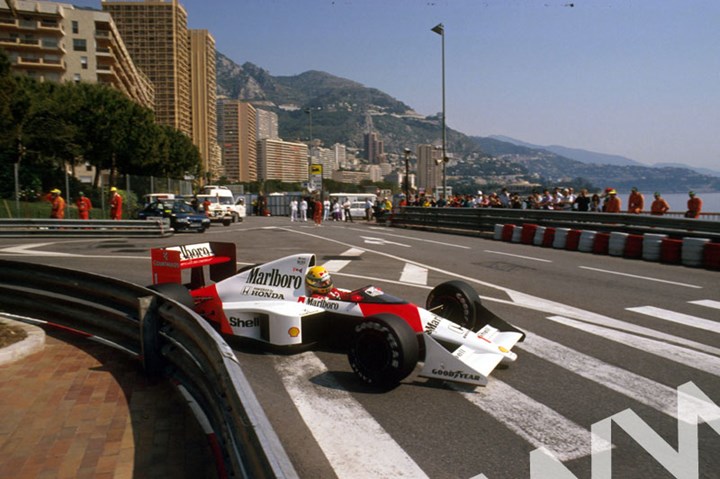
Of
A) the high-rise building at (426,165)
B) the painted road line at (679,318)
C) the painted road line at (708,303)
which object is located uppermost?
the high-rise building at (426,165)

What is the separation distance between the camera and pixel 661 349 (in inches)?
281

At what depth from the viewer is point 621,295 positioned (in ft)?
35.5

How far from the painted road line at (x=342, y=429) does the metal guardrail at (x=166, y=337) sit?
2.97 ft

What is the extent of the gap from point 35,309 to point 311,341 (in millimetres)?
4140

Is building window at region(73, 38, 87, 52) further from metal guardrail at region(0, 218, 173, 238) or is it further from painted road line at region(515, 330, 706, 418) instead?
painted road line at region(515, 330, 706, 418)

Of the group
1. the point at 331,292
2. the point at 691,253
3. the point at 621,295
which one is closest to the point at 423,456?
the point at 331,292

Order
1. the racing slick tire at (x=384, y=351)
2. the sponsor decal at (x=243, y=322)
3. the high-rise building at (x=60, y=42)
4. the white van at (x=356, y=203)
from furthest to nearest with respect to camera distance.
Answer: the high-rise building at (x=60, y=42)
the white van at (x=356, y=203)
the sponsor decal at (x=243, y=322)
the racing slick tire at (x=384, y=351)

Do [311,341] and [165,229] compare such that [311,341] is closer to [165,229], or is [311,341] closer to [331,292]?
[331,292]

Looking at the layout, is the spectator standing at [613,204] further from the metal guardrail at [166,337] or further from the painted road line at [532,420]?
the metal guardrail at [166,337]

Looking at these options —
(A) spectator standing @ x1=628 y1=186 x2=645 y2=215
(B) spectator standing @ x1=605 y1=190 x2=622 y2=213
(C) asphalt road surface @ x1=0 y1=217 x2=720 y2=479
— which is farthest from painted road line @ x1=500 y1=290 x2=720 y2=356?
(A) spectator standing @ x1=628 y1=186 x2=645 y2=215

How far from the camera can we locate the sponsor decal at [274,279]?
724 cm

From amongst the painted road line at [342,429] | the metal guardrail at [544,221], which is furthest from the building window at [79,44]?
the painted road line at [342,429]

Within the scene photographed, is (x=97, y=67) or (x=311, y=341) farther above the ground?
(x=97, y=67)

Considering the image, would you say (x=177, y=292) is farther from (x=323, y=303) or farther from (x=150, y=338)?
(x=323, y=303)
